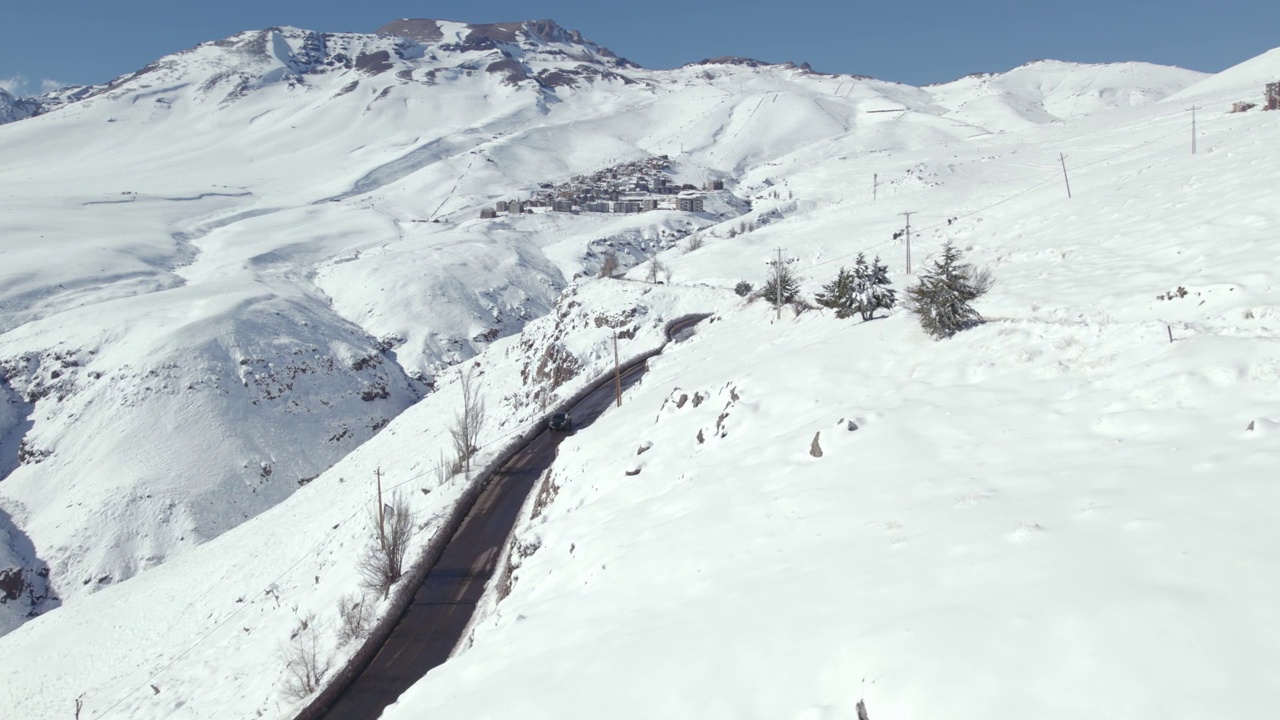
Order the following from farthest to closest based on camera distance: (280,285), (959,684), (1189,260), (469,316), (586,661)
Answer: (280,285) → (469,316) → (1189,260) → (586,661) → (959,684)

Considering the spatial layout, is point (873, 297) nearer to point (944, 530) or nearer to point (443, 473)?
point (944, 530)

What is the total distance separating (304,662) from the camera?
892 inches

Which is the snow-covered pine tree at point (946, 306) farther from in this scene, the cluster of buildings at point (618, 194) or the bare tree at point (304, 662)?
the cluster of buildings at point (618, 194)

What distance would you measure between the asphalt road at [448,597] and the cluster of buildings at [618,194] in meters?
115

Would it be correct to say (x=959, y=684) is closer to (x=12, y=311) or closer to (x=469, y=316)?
(x=469, y=316)

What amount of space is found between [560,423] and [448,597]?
50.7 feet

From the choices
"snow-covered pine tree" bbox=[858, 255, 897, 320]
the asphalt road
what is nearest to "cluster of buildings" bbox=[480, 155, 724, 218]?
"snow-covered pine tree" bbox=[858, 255, 897, 320]

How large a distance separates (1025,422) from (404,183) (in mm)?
185331

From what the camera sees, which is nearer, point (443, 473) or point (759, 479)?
point (759, 479)

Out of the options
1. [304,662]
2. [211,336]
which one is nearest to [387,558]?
[304,662]

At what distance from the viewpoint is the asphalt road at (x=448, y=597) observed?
21891 millimetres

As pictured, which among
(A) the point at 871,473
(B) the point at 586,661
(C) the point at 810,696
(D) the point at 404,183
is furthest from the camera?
(D) the point at 404,183

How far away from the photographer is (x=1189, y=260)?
27.8m

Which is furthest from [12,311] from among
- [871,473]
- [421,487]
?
[871,473]
